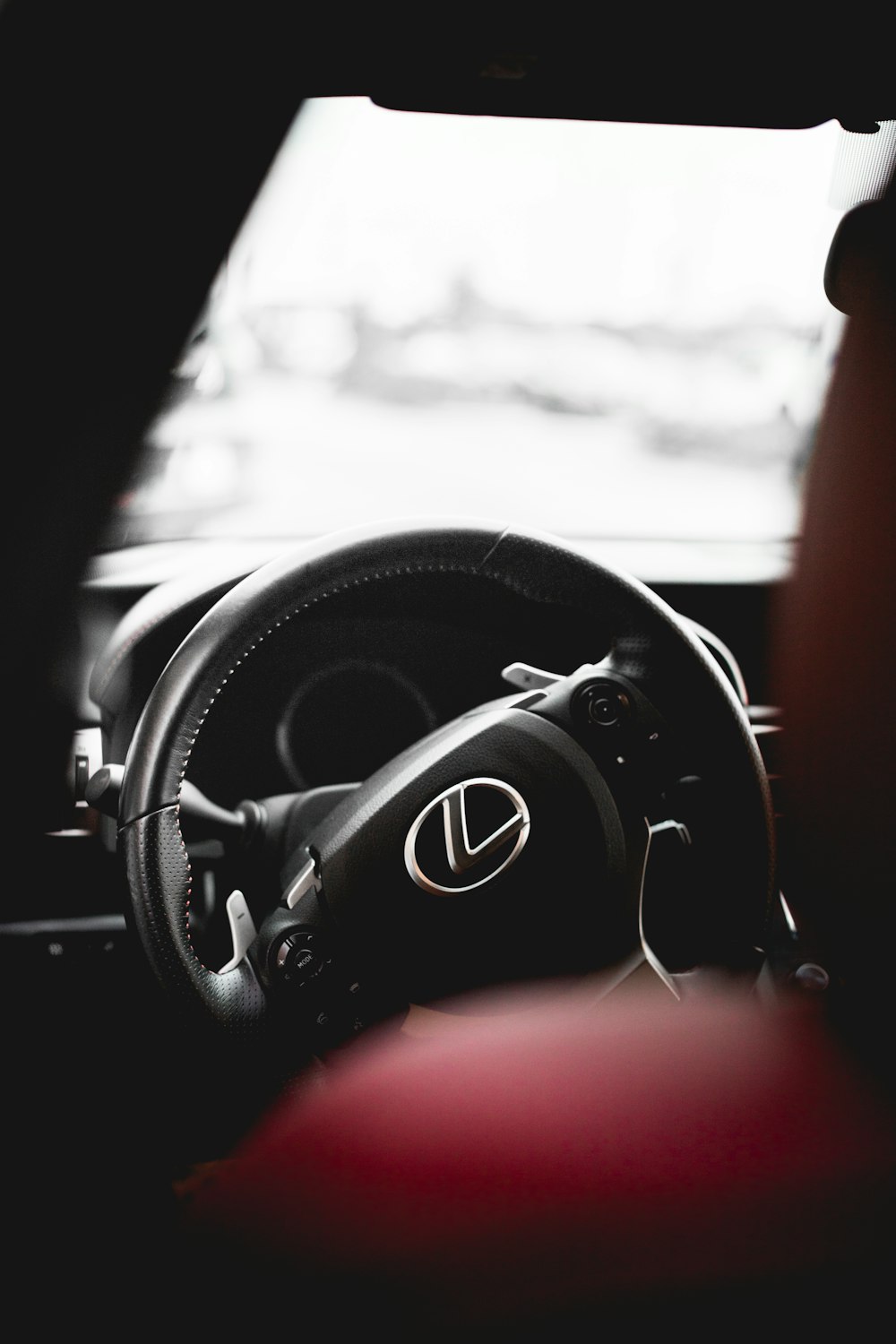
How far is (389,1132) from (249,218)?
2.74 ft

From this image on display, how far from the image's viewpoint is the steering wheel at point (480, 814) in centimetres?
100

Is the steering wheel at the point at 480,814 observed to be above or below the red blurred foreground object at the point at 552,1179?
above

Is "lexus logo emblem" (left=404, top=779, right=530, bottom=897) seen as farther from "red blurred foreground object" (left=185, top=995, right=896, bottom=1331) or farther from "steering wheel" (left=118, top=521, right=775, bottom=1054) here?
"red blurred foreground object" (left=185, top=995, right=896, bottom=1331)

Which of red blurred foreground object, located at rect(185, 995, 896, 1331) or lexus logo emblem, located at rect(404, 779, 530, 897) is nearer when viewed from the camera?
red blurred foreground object, located at rect(185, 995, 896, 1331)

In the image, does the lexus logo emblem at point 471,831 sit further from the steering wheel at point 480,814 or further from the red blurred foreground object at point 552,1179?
the red blurred foreground object at point 552,1179

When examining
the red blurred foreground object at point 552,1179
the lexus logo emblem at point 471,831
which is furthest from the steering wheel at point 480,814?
the red blurred foreground object at point 552,1179

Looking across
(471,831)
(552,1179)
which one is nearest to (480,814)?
(471,831)

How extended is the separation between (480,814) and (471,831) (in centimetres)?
2

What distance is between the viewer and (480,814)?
107 centimetres

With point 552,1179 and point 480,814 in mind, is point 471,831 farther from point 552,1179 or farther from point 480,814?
point 552,1179

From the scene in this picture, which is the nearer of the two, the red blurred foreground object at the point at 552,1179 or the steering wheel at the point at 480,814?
the red blurred foreground object at the point at 552,1179

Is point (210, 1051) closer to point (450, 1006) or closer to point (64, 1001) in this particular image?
point (450, 1006)

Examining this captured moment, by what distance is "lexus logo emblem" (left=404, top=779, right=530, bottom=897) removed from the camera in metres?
1.04

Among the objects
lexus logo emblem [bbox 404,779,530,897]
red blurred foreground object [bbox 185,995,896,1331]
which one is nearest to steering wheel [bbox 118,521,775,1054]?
lexus logo emblem [bbox 404,779,530,897]
